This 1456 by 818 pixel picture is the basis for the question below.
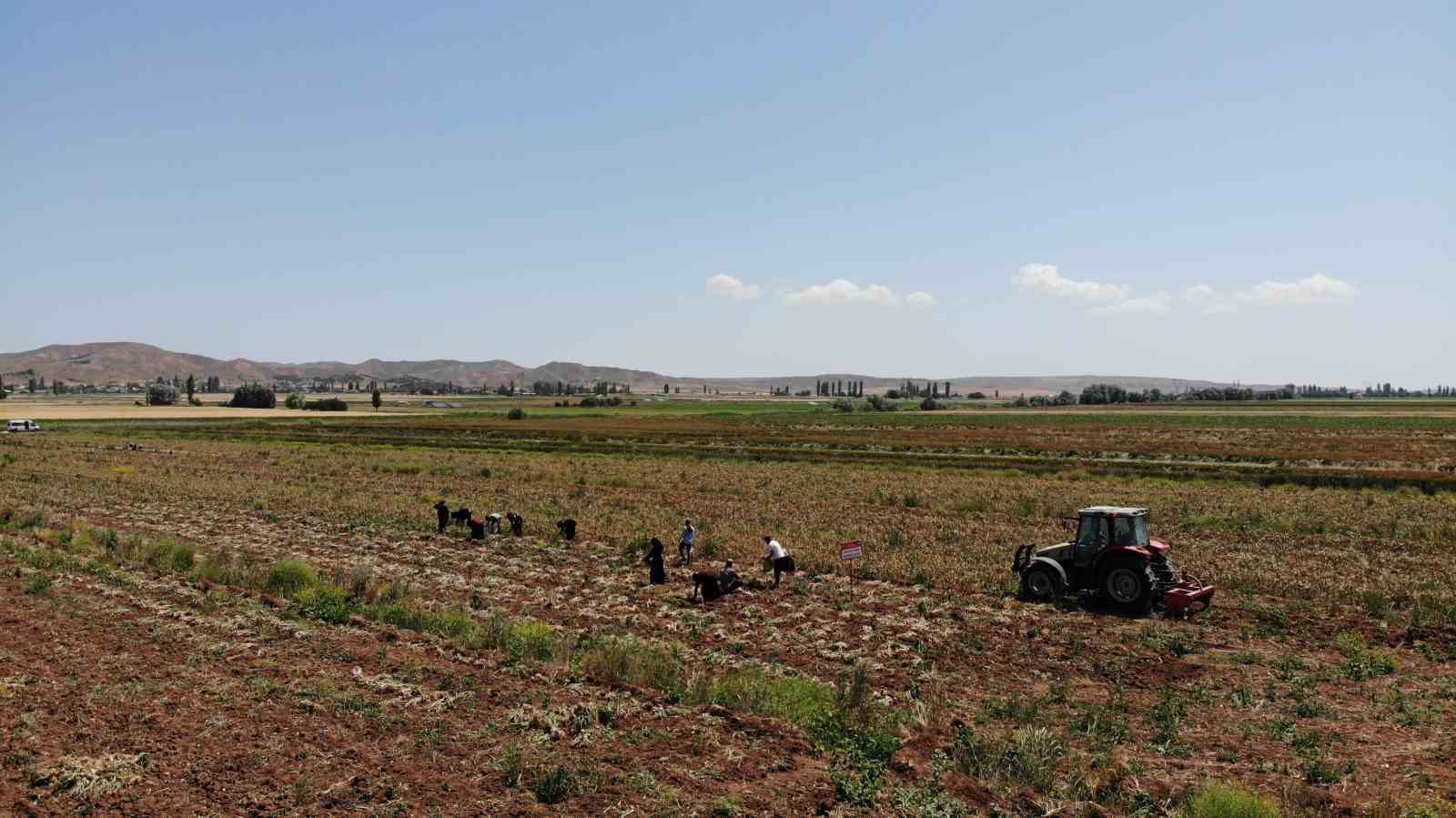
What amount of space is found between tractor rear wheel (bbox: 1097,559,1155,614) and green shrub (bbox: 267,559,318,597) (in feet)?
57.0

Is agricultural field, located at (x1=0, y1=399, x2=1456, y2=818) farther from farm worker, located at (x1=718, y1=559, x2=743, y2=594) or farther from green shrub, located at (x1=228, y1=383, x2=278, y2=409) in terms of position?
green shrub, located at (x1=228, y1=383, x2=278, y2=409)

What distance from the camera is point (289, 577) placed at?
19.7 meters

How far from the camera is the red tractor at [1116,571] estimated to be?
18.7 meters

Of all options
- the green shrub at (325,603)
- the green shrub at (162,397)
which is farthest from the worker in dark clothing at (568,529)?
the green shrub at (162,397)

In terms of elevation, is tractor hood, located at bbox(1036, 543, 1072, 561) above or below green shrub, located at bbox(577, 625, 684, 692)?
above

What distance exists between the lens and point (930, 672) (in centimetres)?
1479

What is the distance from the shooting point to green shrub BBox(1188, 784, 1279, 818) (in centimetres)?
912

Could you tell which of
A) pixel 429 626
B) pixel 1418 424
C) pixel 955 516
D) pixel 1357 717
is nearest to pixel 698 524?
pixel 955 516

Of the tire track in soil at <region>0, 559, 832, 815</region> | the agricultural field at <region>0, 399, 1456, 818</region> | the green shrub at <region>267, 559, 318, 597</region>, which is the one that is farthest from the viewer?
the green shrub at <region>267, 559, 318, 597</region>

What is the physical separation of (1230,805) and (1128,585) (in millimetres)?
10296

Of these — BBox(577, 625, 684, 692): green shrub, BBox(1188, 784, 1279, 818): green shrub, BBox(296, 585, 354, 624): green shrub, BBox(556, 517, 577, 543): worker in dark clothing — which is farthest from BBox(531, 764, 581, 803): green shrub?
BBox(556, 517, 577, 543): worker in dark clothing

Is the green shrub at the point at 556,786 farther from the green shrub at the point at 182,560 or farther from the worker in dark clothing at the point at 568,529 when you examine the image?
the worker in dark clothing at the point at 568,529

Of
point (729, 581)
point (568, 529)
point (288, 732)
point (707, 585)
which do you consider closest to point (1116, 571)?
point (729, 581)

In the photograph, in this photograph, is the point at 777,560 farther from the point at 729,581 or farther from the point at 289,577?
the point at 289,577
